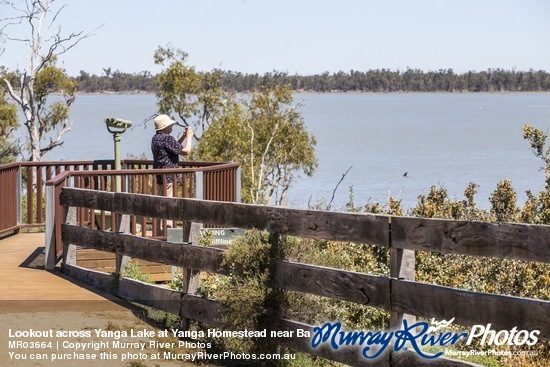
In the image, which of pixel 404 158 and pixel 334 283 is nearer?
pixel 334 283

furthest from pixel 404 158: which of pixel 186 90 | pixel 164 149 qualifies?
pixel 164 149

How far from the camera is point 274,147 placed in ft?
173

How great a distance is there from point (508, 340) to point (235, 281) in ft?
8.21

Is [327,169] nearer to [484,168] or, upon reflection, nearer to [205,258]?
[484,168]

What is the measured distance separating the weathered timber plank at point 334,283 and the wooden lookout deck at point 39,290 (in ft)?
7.36

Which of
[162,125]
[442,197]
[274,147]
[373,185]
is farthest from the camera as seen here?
[373,185]

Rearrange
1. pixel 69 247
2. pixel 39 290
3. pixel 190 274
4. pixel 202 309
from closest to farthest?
pixel 202 309 < pixel 190 274 < pixel 39 290 < pixel 69 247

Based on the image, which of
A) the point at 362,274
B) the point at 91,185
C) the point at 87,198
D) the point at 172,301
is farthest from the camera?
the point at 91,185

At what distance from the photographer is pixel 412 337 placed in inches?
284

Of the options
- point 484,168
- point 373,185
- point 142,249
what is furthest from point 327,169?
point 142,249

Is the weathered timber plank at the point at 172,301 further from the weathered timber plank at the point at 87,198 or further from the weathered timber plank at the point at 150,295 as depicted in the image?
the weathered timber plank at the point at 87,198

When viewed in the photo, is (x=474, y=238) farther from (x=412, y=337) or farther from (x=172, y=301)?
(x=172, y=301)

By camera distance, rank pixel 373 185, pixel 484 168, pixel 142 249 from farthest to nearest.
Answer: pixel 484 168 < pixel 373 185 < pixel 142 249

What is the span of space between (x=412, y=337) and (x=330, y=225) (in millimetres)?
1077
